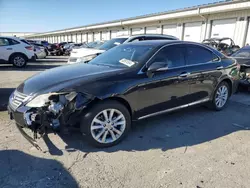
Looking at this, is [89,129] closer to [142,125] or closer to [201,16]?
[142,125]

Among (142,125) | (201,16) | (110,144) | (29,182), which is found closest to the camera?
(29,182)

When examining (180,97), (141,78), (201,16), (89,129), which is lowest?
(89,129)

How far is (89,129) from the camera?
3.06m

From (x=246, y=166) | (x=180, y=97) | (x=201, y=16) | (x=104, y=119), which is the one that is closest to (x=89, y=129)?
(x=104, y=119)

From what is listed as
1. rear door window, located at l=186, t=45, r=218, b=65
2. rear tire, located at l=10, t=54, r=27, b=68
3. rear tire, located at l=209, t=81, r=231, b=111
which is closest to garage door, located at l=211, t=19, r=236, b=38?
rear tire, located at l=209, t=81, r=231, b=111

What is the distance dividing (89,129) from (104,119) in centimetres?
27

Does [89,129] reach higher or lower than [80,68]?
lower

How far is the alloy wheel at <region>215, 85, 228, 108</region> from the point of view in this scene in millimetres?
4852

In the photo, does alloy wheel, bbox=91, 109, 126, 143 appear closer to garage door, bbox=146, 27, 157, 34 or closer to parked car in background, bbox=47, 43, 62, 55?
garage door, bbox=146, 27, 157, 34

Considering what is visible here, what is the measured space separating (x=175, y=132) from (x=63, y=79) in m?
2.10

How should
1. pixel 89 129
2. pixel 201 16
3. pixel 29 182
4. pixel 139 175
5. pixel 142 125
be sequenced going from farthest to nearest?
pixel 201 16
pixel 142 125
pixel 89 129
pixel 139 175
pixel 29 182

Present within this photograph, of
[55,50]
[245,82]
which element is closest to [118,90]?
[245,82]

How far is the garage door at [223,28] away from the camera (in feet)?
47.6

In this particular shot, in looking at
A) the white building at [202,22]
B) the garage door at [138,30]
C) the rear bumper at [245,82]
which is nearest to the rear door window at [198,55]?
the rear bumper at [245,82]
